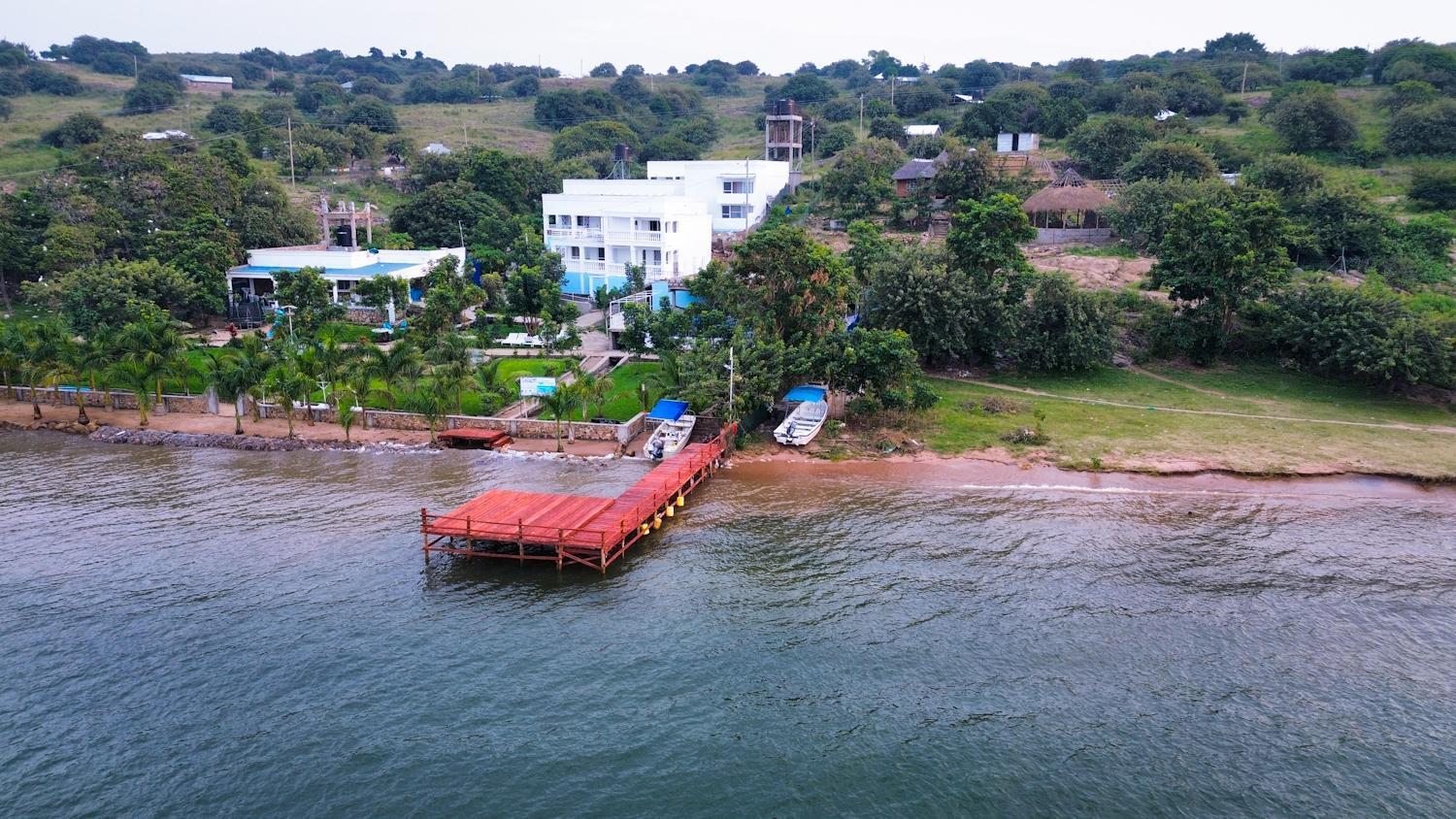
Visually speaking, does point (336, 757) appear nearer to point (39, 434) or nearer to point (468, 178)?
point (39, 434)

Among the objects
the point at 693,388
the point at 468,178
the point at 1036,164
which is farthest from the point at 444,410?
the point at 1036,164

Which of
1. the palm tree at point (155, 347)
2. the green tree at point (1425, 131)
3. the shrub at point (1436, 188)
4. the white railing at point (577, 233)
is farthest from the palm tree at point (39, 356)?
the green tree at point (1425, 131)

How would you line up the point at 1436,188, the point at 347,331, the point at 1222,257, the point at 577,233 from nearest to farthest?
the point at 1222,257
the point at 347,331
the point at 1436,188
the point at 577,233

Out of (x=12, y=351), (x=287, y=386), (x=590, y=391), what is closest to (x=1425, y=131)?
(x=590, y=391)

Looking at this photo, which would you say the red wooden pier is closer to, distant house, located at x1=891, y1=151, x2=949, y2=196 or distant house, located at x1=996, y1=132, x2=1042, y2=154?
distant house, located at x1=891, y1=151, x2=949, y2=196

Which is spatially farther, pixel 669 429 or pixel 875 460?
pixel 669 429

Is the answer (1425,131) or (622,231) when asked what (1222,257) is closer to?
(622,231)

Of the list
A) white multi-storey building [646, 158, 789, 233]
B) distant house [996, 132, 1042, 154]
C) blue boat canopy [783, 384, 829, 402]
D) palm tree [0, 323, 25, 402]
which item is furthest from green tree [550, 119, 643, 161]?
blue boat canopy [783, 384, 829, 402]
